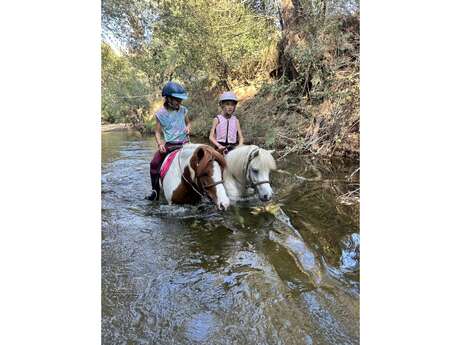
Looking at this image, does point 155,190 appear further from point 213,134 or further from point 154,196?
point 213,134

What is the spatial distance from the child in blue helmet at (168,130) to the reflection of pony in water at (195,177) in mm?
186

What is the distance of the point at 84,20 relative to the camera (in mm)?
2168

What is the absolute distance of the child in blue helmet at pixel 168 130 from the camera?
13.1 feet

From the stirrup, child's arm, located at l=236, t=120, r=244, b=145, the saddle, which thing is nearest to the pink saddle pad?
the saddle

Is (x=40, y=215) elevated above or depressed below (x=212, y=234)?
above

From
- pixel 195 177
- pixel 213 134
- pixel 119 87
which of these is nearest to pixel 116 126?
pixel 119 87

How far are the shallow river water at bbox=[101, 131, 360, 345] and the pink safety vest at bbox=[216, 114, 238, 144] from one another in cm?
68

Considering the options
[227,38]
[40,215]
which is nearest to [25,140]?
[40,215]

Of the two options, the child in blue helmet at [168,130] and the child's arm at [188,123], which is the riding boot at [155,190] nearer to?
the child in blue helmet at [168,130]

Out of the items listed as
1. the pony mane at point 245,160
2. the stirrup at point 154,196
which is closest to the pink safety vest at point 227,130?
the pony mane at point 245,160

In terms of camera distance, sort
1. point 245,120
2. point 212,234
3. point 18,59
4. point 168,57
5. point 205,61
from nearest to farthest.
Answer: point 18,59
point 212,234
point 168,57
point 205,61
point 245,120
